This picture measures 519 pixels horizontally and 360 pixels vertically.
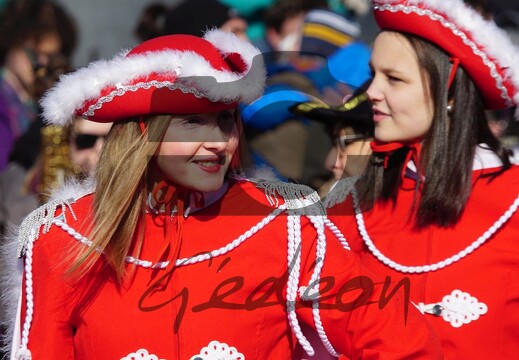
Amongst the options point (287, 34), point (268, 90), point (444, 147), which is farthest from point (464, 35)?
point (287, 34)

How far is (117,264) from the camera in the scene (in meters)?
2.78

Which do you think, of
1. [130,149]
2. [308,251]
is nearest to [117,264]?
[130,149]

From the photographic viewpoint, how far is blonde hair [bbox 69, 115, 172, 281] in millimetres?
2775

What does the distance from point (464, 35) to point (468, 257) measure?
0.72m

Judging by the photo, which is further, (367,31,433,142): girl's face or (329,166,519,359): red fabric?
(367,31,433,142): girl's face

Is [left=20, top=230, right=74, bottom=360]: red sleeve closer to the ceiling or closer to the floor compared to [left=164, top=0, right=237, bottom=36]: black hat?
closer to the floor

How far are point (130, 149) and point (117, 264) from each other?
32cm

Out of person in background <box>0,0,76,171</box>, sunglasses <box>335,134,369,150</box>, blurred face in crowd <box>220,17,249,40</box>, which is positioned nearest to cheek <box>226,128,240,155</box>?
sunglasses <box>335,134,369,150</box>

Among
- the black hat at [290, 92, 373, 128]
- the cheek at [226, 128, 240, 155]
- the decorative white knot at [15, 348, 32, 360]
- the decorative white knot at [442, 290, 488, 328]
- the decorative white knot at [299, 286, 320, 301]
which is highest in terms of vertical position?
the black hat at [290, 92, 373, 128]

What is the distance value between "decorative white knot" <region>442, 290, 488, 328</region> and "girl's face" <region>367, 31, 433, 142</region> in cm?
56

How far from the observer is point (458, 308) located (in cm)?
314

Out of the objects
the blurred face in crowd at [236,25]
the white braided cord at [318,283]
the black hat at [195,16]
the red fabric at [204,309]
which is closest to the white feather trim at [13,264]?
the red fabric at [204,309]

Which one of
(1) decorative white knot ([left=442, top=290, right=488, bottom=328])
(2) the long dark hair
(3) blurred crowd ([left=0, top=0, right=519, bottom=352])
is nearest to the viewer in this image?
(1) decorative white knot ([left=442, top=290, right=488, bottom=328])

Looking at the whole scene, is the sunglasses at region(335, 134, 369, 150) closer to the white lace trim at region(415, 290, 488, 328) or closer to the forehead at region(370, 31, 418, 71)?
the forehead at region(370, 31, 418, 71)
